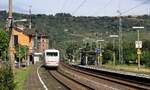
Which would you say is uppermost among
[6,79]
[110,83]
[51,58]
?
[51,58]

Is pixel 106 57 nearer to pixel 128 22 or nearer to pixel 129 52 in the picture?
pixel 129 52

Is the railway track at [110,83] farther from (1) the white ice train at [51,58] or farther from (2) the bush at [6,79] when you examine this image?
(1) the white ice train at [51,58]

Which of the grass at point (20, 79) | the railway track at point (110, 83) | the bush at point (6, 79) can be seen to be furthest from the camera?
the railway track at point (110, 83)

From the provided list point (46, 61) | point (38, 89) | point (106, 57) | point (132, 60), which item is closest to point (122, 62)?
point (132, 60)

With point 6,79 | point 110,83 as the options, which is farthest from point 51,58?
point 6,79

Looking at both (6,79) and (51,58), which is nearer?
(6,79)

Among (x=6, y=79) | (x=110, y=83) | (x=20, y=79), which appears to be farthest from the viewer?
(x=20, y=79)

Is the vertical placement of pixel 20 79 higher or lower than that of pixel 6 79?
lower

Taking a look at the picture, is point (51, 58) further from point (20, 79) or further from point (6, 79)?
point (6, 79)

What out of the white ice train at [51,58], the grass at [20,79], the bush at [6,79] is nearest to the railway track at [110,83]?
the grass at [20,79]

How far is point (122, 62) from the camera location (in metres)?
123

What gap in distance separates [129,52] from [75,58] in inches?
2419

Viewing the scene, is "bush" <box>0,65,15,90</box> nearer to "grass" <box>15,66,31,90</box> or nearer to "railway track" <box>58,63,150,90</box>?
"grass" <box>15,66,31,90</box>

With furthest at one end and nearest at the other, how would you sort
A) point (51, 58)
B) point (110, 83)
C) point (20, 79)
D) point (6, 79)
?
point (51, 58) < point (20, 79) < point (110, 83) < point (6, 79)
